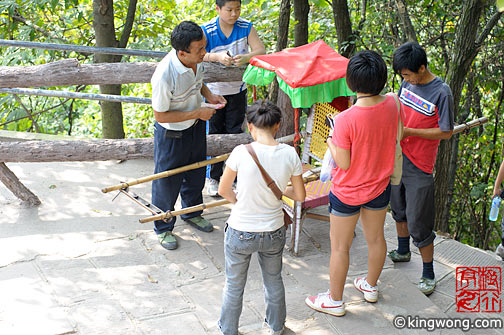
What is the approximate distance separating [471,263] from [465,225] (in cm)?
368

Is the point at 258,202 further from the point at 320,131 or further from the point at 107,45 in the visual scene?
the point at 107,45

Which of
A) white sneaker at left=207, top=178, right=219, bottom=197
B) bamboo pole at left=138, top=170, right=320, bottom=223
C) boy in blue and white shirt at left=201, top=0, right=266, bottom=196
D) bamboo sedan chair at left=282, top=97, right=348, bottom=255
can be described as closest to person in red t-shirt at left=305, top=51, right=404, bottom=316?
bamboo pole at left=138, top=170, right=320, bottom=223

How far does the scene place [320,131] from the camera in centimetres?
453

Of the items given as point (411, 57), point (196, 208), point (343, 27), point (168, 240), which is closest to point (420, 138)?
point (411, 57)

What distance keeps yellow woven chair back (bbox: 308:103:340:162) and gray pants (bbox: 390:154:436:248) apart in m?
0.90

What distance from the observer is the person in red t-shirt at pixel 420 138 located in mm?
3381

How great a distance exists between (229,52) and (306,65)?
81 centimetres

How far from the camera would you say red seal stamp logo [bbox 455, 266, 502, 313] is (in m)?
3.74

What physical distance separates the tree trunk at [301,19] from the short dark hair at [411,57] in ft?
9.27

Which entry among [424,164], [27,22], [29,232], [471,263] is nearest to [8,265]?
[29,232]

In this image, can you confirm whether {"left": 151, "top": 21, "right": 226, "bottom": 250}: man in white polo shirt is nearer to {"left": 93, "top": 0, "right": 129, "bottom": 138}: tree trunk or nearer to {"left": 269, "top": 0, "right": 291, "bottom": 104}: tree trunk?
{"left": 269, "top": 0, "right": 291, "bottom": 104}: tree trunk

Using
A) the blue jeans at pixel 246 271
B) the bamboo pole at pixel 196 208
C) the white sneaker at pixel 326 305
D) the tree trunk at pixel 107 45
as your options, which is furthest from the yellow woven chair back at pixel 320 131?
the tree trunk at pixel 107 45

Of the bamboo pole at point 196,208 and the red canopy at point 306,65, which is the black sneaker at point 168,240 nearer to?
the bamboo pole at point 196,208

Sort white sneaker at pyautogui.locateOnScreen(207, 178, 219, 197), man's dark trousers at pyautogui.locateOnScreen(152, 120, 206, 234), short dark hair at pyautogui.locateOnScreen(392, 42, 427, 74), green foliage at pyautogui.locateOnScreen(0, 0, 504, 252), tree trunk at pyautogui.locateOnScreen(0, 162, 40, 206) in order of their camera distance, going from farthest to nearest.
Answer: green foliage at pyautogui.locateOnScreen(0, 0, 504, 252), white sneaker at pyautogui.locateOnScreen(207, 178, 219, 197), tree trunk at pyautogui.locateOnScreen(0, 162, 40, 206), man's dark trousers at pyautogui.locateOnScreen(152, 120, 206, 234), short dark hair at pyautogui.locateOnScreen(392, 42, 427, 74)
